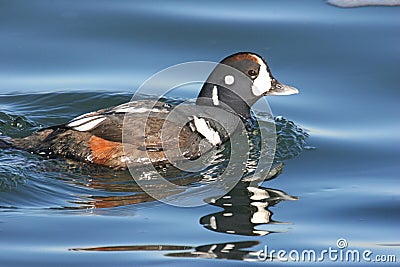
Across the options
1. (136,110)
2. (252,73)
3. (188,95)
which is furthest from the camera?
(188,95)

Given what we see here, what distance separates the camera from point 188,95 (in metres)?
10.5

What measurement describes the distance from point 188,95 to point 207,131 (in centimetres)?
166

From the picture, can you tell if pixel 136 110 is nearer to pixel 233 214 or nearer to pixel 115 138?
pixel 115 138

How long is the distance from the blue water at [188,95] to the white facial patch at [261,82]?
60cm

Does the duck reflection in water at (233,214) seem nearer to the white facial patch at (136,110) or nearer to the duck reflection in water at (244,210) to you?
the duck reflection in water at (244,210)

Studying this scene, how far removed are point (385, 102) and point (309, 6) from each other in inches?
97.5

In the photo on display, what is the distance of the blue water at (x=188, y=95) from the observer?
6816 millimetres

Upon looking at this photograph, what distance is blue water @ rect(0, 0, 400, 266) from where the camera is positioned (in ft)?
22.4

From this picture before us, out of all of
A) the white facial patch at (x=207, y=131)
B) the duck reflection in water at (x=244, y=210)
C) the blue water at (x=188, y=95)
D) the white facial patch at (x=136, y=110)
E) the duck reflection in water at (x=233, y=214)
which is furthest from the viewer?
the white facial patch at (x=207, y=131)

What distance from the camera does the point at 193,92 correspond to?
34.5ft

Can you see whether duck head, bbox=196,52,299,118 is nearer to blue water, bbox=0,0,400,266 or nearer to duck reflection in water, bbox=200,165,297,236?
blue water, bbox=0,0,400,266

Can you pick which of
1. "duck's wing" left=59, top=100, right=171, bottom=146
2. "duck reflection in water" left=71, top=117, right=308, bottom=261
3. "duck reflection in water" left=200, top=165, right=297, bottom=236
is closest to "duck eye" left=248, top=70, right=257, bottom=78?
"duck reflection in water" left=71, top=117, right=308, bottom=261

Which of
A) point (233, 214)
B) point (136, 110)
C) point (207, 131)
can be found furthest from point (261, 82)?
point (233, 214)

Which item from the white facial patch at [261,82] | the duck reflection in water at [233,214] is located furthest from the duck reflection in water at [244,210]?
the white facial patch at [261,82]
